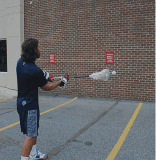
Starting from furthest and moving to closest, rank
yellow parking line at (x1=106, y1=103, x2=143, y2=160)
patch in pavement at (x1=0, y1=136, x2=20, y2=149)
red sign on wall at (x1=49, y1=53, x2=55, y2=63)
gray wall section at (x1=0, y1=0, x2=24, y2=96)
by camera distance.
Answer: gray wall section at (x1=0, y1=0, x2=24, y2=96), red sign on wall at (x1=49, y1=53, x2=55, y2=63), patch in pavement at (x1=0, y1=136, x2=20, y2=149), yellow parking line at (x1=106, y1=103, x2=143, y2=160)

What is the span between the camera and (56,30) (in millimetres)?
9523

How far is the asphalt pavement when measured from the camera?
3578 millimetres

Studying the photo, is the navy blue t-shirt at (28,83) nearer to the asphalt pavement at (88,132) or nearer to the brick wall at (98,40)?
the asphalt pavement at (88,132)

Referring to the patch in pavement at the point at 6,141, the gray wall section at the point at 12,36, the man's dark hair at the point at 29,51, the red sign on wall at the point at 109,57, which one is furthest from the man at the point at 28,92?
the gray wall section at the point at 12,36

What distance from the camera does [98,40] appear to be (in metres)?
8.82

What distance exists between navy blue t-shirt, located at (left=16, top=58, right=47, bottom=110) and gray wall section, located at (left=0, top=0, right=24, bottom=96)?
24.5 ft

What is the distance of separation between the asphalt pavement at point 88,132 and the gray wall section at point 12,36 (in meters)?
2.92

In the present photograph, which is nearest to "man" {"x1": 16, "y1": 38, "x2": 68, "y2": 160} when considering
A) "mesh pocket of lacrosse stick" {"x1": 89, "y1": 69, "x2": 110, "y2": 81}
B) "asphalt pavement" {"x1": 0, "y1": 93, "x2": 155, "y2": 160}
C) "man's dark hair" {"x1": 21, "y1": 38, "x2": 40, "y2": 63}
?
"man's dark hair" {"x1": 21, "y1": 38, "x2": 40, "y2": 63}

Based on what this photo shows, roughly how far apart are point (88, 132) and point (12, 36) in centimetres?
750

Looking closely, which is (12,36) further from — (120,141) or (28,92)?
(120,141)

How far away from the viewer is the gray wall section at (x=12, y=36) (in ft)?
32.2

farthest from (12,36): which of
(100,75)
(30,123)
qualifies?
(30,123)

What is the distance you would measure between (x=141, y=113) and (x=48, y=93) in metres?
5.08

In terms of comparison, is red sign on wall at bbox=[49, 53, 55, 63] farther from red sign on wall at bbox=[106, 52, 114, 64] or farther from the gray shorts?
the gray shorts
